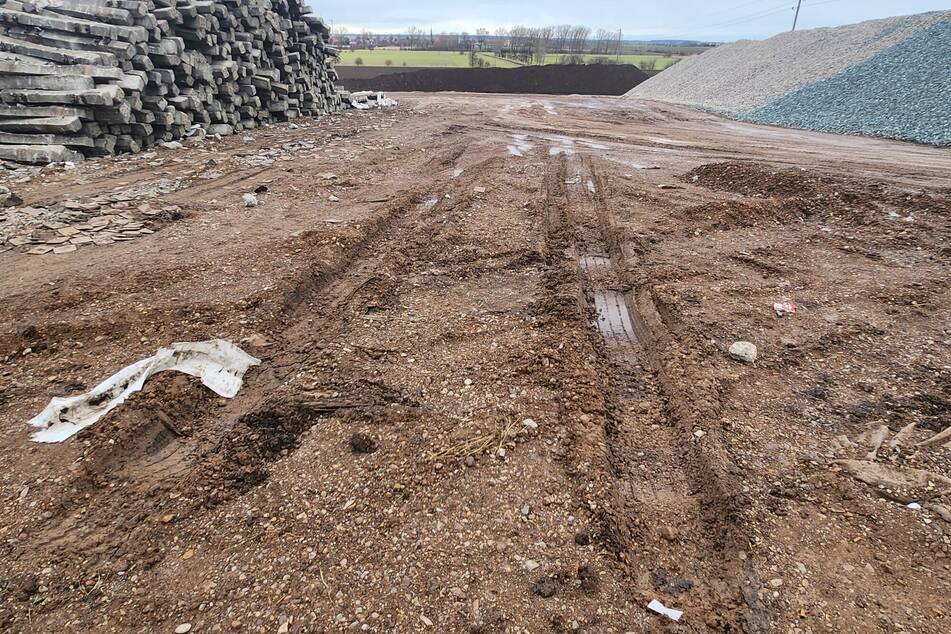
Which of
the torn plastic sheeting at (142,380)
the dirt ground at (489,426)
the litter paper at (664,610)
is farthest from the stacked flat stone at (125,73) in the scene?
the litter paper at (664,610)

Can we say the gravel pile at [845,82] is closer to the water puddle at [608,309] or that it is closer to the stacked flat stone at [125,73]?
the water puddle at [608,309]

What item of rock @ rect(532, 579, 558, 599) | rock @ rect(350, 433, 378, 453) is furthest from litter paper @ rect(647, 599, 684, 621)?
rock @ rect(350, 433, 378, 453)

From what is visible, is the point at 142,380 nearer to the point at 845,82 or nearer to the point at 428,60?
the point at 845,82

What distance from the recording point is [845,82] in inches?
750

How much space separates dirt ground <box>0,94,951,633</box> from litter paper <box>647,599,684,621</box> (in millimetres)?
44

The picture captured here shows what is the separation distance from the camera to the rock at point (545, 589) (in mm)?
2236

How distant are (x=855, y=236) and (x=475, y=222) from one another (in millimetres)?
4890

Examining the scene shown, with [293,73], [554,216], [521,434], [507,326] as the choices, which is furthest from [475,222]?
[293,73]

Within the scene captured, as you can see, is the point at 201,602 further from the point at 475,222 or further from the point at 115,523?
the point at 475,222

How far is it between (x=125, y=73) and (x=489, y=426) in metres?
10.8

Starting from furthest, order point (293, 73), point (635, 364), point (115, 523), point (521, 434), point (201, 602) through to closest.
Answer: point (293, 73) < point (635, 364) < point (521, 434) < point (115, 523) < point (201, 602)

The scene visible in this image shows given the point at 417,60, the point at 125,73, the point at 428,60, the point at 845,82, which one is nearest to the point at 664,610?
the point at 125,73

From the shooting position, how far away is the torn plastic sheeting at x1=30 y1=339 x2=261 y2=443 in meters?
3.07

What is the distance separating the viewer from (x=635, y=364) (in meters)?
3.86
